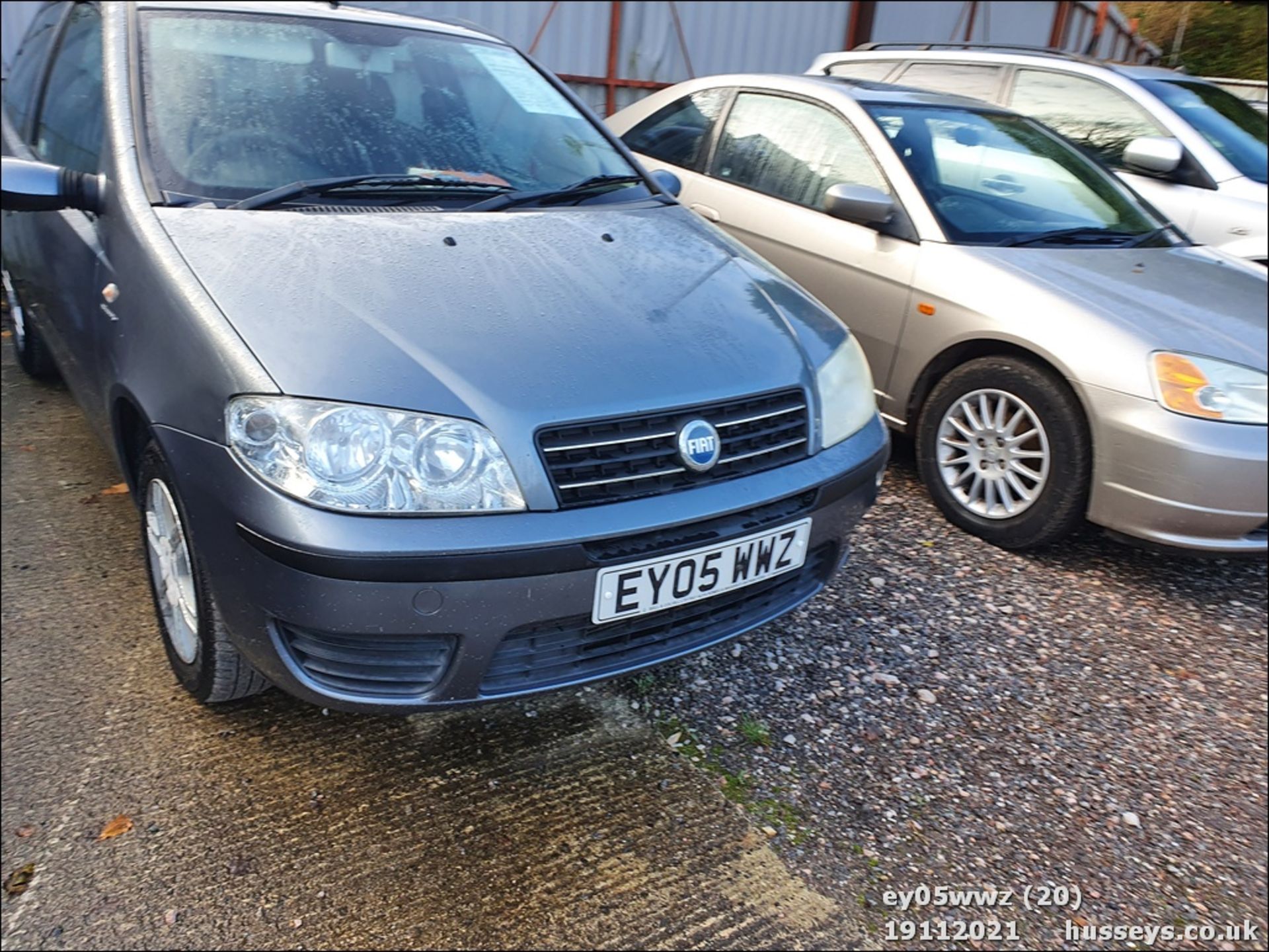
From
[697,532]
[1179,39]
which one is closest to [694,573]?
[697,532]

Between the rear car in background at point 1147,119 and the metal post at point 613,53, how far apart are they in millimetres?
3864

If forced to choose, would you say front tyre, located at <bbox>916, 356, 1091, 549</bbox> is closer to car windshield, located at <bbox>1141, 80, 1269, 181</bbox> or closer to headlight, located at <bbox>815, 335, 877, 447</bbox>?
headlight, located at <bbox>815, 335, 877, 447</bbox>

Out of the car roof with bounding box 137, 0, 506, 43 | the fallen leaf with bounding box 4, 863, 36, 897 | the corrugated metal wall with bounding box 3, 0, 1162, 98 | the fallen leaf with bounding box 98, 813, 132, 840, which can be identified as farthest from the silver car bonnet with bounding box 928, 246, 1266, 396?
the corrugated metal wall with bounding box 3, 0, 1162, 98

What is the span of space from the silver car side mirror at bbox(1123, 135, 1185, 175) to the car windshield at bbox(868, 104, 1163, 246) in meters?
1.26

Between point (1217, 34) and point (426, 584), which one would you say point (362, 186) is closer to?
point (426, 584)

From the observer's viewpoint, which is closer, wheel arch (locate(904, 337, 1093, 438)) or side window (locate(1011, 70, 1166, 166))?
wheel arch (locate(904, 337, 1093, 438))

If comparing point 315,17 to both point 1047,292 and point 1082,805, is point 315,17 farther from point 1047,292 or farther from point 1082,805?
point 1082,805

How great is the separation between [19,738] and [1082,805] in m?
2.48

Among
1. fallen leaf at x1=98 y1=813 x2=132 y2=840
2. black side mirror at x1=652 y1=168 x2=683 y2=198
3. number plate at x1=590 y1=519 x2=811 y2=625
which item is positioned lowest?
fallen leaf at x1=98 y1=813 x2=132 y2=840

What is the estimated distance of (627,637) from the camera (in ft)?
6.82

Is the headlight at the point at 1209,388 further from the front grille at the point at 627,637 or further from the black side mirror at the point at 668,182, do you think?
the black side mirror at the point at 668,182

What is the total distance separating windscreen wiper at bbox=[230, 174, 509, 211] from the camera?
237 cm

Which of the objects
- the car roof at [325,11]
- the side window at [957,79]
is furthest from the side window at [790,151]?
the side window at [957,79]

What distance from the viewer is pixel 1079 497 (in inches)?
129
